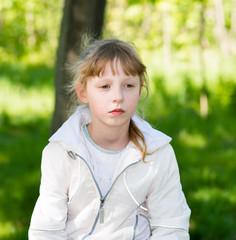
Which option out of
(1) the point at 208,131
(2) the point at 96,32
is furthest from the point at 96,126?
(1) the point at 208,131

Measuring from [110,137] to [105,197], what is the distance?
0.28 meters

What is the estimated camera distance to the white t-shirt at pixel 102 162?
75.1 inches

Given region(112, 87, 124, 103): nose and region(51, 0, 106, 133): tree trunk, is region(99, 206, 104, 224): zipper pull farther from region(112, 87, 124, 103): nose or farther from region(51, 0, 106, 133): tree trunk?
region(51, 0, 106, 133): tree trunk

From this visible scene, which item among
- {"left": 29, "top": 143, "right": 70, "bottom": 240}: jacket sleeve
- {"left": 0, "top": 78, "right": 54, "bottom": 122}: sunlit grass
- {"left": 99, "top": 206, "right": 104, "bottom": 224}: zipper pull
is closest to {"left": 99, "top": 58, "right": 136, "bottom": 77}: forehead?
{"left": 29, "top": 143, "right": 70, "bottom": 240}: jacket sleeve

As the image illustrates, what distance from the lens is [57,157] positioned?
1.88 m

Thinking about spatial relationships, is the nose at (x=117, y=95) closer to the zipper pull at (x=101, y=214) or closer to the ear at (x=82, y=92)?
the ear at (x=82, y=92)

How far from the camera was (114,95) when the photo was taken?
70.7 inches

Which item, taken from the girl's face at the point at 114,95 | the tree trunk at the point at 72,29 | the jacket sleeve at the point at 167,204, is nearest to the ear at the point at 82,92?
the girl's face at the point at 114,95

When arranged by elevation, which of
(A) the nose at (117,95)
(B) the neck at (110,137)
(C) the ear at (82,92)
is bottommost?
(B) the neck at (110,137)

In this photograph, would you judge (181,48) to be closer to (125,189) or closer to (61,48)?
(61,48)

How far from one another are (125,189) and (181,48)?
7.33 m

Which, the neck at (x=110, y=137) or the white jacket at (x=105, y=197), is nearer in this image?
the white jacket at (x=105, y=197)

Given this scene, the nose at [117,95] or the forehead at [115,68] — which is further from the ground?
the forehead at [115,68]

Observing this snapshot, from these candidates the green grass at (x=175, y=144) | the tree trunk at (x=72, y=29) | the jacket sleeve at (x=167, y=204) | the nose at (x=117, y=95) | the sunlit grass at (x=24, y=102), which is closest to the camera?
the nose at (x=117, y=95)
